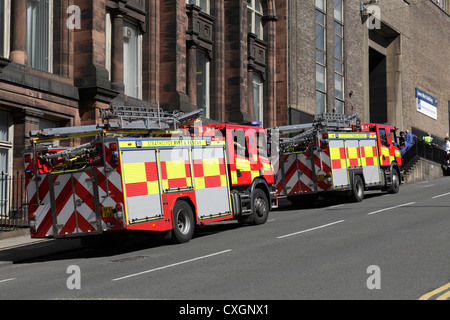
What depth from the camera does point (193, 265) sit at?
1180 cm

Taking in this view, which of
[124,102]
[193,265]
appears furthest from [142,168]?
[124,102]

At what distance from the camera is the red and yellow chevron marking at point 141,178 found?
14203 millimetres

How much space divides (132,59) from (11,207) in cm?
904

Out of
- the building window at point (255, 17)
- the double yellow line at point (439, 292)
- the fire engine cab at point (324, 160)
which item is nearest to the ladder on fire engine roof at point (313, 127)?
the fire engine cab at point (324, 160)

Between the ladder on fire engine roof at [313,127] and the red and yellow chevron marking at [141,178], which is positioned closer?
the red and yellow chevron marking at [141,178]

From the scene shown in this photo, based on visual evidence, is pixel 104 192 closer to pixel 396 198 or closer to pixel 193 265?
pixel 193 265

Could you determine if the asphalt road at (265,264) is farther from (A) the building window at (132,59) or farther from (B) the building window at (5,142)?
(A) the building window at (132,59)

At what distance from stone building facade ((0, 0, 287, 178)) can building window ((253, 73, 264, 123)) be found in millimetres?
55

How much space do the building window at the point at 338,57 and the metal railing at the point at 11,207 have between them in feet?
91.2

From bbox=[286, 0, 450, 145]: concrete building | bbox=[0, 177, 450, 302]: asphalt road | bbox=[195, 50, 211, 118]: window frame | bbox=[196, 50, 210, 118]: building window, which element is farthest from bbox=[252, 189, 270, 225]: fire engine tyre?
bbox=[286, 0, 450, 145]: concrete building

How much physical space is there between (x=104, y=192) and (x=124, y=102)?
11.8 meters

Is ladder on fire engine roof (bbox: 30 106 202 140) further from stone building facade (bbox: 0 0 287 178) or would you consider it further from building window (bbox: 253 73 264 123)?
building window (bbox: 253 73 264 123)

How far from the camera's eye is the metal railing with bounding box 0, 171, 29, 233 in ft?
63.5

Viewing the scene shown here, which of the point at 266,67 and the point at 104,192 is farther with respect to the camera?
the point at 266,67
